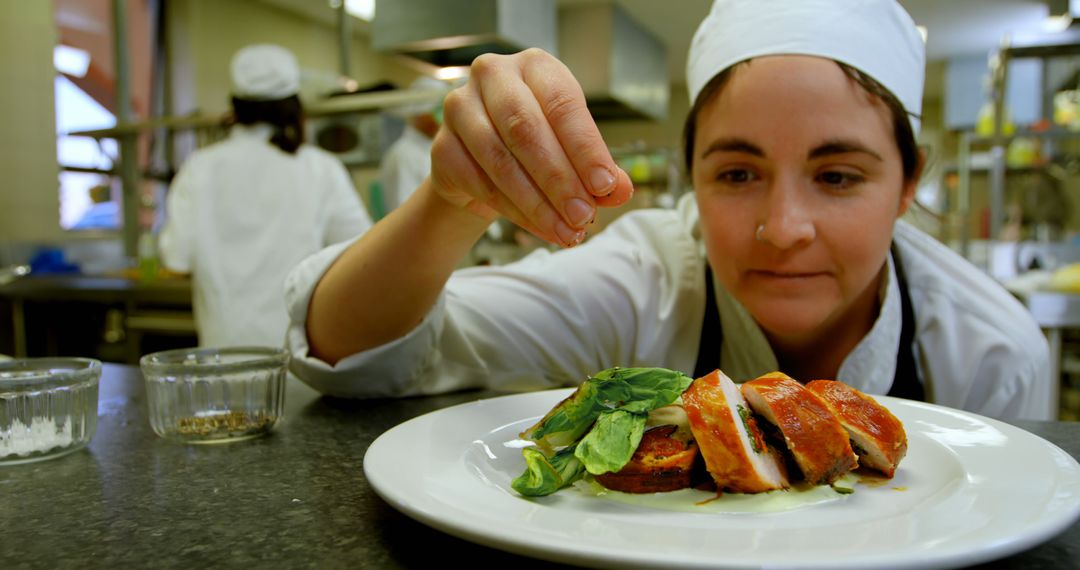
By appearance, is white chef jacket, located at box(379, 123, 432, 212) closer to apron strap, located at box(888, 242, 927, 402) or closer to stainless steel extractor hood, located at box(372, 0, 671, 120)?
stainless steel extractor hood, located at box(372, 0, 671, 120)

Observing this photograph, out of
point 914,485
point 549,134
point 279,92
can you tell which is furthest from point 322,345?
point 279,92

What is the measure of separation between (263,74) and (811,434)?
113 inches

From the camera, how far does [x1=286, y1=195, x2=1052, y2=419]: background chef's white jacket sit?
1034 millimetres

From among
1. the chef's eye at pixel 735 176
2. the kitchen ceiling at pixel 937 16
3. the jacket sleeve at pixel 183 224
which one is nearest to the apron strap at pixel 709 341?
the chef's eye at pixel 735 176

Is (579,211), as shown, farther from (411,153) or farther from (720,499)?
(411,153)

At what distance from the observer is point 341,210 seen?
2.95 metres

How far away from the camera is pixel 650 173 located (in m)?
4.96

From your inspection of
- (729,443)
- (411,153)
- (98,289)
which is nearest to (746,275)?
(729,443)

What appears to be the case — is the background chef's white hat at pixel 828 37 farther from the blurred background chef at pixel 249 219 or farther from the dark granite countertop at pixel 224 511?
the blurred background chef at pixel 249 219

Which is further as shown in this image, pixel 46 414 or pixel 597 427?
pixel 46 414

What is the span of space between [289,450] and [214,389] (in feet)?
0.41

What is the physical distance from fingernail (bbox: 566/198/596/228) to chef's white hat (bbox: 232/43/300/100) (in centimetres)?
258

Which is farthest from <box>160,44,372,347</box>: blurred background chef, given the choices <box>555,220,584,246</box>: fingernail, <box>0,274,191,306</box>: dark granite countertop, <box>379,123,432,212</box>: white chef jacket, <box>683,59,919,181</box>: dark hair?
<box>555,220,584,246</box>: fingernail

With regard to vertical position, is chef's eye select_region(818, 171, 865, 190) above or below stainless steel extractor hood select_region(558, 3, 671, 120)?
below
